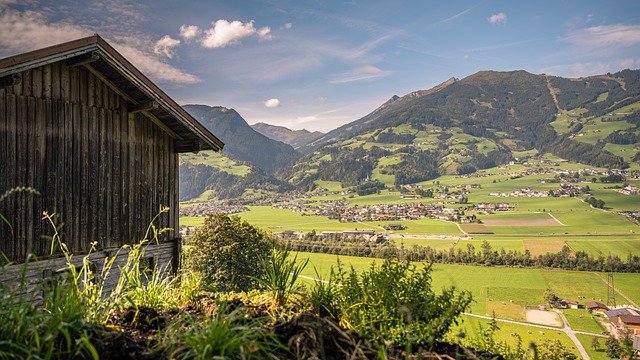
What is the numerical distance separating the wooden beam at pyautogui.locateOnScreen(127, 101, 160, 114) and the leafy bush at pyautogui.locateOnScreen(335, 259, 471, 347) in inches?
252

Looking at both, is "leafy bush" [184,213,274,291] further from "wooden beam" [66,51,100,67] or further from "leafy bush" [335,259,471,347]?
"leafy bush" [335,259,471,347]

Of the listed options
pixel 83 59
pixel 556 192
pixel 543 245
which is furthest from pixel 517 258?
pixel 556 192

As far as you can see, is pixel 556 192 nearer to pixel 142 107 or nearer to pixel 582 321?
pixel 582 321

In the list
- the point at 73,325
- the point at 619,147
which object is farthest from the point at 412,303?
the point at 619,147

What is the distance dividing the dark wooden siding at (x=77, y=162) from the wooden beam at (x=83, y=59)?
19cm

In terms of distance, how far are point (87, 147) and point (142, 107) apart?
4.34 feet

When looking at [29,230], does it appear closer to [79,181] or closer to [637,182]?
[79,181]

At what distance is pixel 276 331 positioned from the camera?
7.98 ft

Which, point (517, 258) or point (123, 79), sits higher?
point (123, 79)

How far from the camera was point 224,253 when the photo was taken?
22.9 m

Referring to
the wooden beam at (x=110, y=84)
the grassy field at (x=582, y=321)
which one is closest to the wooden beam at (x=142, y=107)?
the wooden beam at (x=110, y=84)

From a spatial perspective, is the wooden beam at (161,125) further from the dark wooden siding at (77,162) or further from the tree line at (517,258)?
the tree line at (517,258)

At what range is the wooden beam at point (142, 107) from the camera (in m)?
8.10

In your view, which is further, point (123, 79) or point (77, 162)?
point (123, 79)
